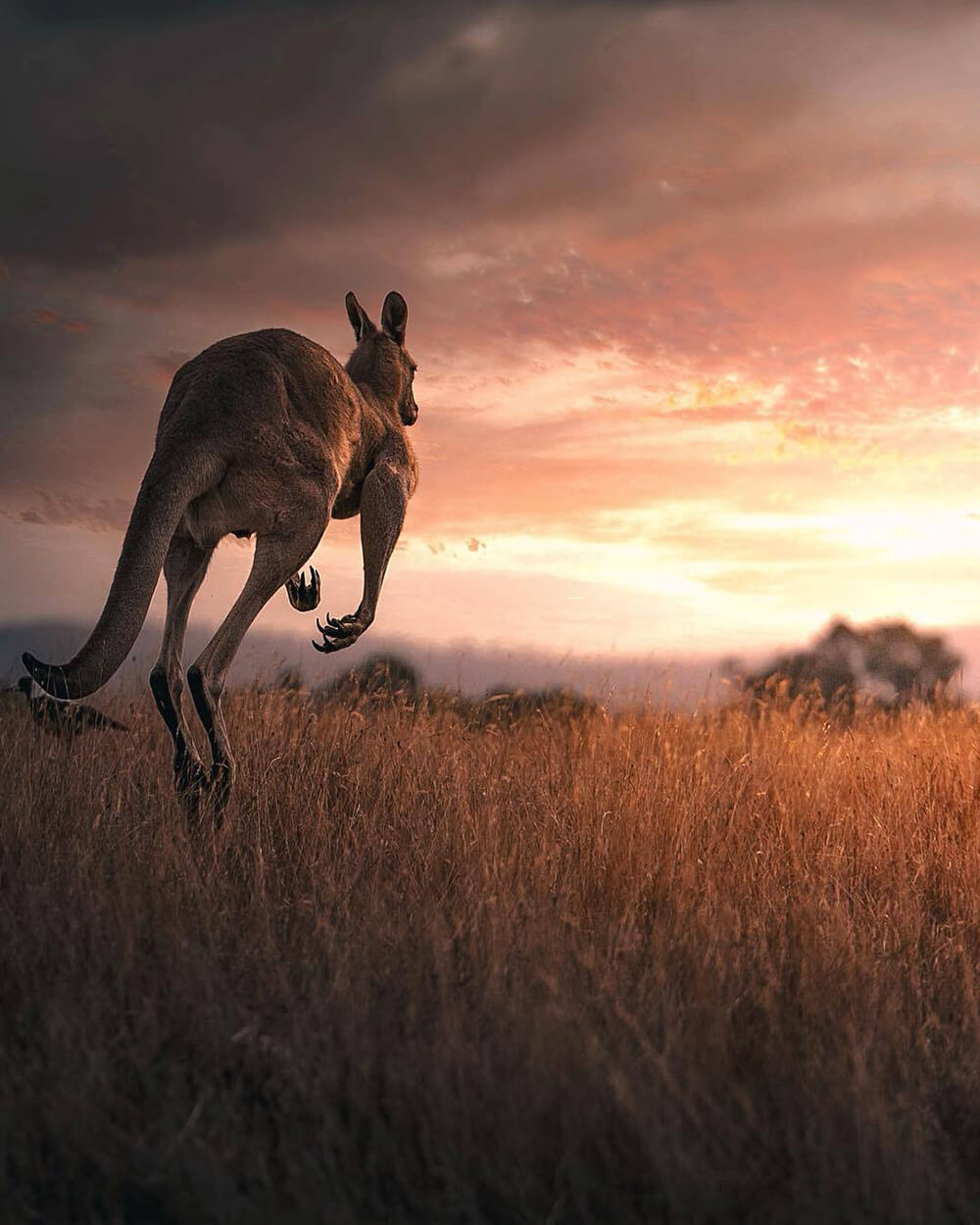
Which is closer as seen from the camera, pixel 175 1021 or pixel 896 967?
pixel 175 1021

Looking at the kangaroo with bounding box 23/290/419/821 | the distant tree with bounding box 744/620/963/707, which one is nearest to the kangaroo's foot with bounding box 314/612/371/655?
the kangaroo with bounding box 23/290/419/821

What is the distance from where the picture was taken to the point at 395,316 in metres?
7.66

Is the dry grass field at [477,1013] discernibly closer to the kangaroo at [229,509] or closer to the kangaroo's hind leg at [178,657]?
the kangaroo's hind leg at [178,657]

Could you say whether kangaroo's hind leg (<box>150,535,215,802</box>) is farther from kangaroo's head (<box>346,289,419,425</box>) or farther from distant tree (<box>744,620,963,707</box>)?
distant tree (<box>744,620,963,707</box>)

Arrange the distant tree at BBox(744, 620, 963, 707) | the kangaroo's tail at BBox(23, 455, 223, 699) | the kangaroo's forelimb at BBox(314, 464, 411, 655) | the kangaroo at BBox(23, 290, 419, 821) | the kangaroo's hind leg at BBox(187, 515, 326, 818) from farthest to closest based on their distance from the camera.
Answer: the distant tree at BBox(744, 620, 963, 707) < the kangaroo's forelimb at BBox(314, 464, 411, 655) < the kangaroo's hind leg at BBox(187, 515, 326, 818) < the kangaroo at BBox(23, 290, 419, 821) < the kangaroo's tail at BBox(23, 455, 223, 699)

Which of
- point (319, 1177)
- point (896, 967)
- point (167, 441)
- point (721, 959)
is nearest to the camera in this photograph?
point (319, 1177)

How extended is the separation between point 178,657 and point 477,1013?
10.5ft

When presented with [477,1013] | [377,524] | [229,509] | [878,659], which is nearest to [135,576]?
[229,509]

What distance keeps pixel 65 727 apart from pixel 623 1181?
4.04 metres

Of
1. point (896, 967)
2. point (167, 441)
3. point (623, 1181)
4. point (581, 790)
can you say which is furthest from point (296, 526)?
point (623, 1181)

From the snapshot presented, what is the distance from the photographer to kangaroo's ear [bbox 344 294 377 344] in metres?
7.73

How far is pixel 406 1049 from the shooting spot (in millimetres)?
3203

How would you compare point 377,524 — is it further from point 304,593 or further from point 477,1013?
point 477,1013

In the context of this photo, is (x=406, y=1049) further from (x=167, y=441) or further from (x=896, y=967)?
(x=167, y=441)
